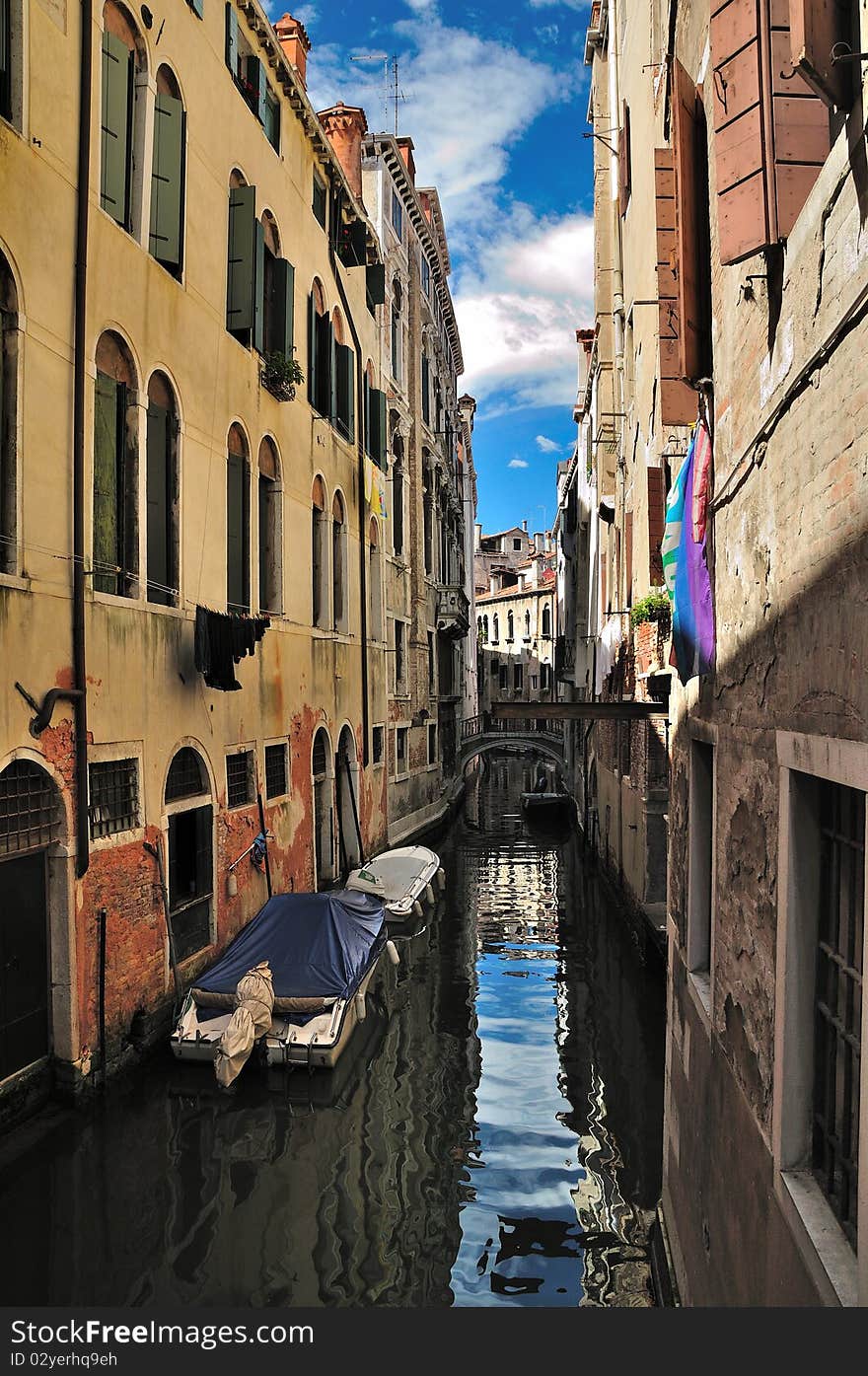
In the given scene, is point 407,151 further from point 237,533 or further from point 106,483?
point 106,483

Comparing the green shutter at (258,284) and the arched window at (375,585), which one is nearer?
the green shutter at (258,284)

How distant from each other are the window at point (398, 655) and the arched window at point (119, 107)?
14.9m

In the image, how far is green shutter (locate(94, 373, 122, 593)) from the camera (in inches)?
363

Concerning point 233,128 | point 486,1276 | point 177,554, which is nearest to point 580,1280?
point 486,1276

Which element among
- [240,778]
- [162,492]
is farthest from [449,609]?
[162,492]

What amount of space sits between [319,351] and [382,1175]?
1338cm

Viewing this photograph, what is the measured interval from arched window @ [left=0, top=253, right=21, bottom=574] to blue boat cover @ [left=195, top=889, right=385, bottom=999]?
15.4ft

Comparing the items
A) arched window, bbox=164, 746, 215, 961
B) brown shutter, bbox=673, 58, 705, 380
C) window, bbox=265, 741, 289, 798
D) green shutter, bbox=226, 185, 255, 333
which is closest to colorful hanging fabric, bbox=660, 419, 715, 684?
brown shutter, bbox=673, 58, 705, 380

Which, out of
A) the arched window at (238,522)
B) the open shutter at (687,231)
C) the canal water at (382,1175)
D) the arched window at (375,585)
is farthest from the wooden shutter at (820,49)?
the arched window at (375,585)

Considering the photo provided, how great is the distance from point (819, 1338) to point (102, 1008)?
25.2 feet

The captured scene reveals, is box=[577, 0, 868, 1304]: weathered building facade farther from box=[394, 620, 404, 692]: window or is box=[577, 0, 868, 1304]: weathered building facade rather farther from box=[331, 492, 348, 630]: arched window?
box=[394, 620, 404, 692]: window

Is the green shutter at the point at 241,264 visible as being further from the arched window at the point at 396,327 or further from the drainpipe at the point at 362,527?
the arched window at the point at 396,327

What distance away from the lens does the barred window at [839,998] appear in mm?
2709

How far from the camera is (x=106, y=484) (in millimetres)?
9516
